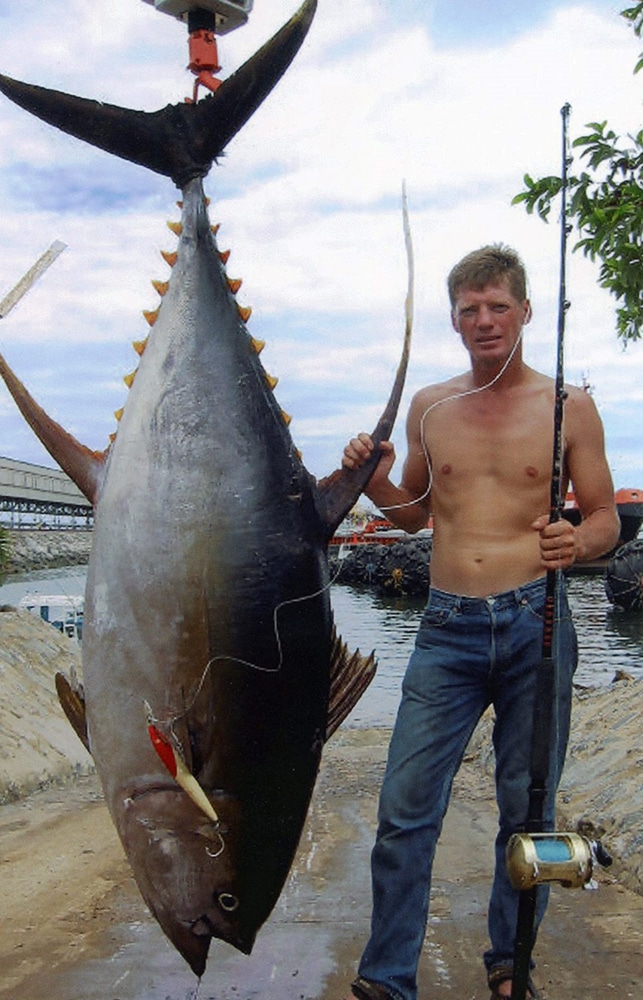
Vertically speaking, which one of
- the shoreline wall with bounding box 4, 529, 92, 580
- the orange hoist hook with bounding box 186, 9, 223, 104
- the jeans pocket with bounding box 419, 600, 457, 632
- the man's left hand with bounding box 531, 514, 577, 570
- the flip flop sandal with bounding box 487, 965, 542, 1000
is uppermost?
the orange hoist hook with bounding box 186, 9, 223, 104

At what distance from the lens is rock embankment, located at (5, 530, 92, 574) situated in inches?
1819

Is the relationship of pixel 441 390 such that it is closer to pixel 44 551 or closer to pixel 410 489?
pixel 410 489

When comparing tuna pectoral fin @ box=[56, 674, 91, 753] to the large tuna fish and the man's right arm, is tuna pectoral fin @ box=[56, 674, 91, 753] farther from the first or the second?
the man's right arm

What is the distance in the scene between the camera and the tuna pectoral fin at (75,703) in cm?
209

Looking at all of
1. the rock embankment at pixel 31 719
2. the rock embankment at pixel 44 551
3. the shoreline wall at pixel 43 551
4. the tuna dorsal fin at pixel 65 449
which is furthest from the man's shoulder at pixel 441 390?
the rock embankment at pixel 44 551

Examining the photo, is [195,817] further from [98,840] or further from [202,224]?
[98,840]

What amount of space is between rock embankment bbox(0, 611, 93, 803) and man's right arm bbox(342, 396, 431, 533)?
3661mm

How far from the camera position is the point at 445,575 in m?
2.76

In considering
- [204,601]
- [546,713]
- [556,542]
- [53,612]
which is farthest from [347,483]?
Result: [53,612]

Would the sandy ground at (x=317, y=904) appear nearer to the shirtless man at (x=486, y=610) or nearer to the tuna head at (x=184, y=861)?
the shirtless man at (x=486, y=610)

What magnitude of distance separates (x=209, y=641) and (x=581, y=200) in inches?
155

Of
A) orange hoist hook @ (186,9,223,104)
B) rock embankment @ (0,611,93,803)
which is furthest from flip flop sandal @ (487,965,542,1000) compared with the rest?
rock embankment @ (0,611,93,803)

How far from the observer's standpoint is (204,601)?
2027 millimetres

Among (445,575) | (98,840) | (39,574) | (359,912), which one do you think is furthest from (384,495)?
(39,574)
